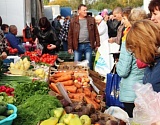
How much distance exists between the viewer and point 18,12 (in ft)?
38.9

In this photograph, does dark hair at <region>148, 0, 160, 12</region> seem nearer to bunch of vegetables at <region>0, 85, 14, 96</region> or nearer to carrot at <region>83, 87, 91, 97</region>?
bunch of vegetables at <region>0, 85, 14, 96</region>

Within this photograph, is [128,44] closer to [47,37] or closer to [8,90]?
[8,90]

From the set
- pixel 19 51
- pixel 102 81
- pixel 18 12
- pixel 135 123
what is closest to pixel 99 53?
pixel 102 81

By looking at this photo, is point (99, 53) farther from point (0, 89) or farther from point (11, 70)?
point (0, 89)

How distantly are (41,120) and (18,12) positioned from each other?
29.1 ft

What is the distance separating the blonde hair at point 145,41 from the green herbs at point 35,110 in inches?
42.9

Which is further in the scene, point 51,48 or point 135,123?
point 51,48

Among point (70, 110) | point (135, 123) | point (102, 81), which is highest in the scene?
point (135, 123)

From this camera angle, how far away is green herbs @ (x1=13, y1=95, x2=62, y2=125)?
3371mm

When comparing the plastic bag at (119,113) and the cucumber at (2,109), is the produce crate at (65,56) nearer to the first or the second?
the plastic bag at (119,113)

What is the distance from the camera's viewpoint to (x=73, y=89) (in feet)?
19.2

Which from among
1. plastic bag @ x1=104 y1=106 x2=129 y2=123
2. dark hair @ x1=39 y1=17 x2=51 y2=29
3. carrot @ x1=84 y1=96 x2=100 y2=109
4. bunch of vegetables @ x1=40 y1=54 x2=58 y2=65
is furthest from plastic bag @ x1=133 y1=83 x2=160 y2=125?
dark hair @ x1=39 y1=17 x2=51 y2=29

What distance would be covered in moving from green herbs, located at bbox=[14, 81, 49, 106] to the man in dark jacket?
382 cm

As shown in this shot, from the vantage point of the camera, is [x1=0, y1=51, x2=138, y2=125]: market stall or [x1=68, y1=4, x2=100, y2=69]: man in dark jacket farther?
[x1=68, y1=4, x2=100, y2=69]: man in dark jacket
